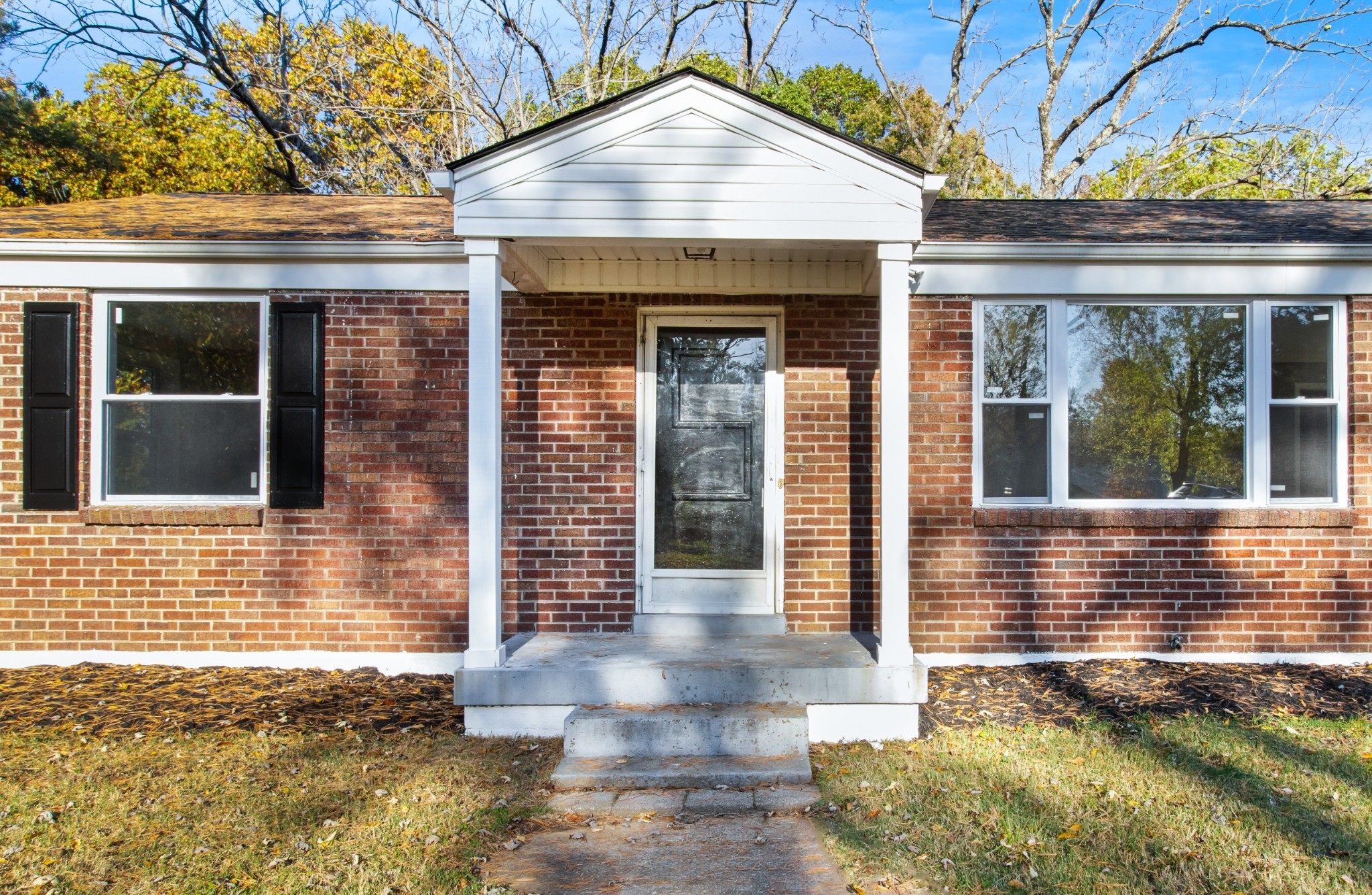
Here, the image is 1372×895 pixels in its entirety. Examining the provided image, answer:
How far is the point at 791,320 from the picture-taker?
621cm

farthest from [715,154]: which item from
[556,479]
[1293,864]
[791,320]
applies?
[1293,864]

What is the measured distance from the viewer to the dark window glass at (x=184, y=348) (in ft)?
20.5

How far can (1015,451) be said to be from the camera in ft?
20.5

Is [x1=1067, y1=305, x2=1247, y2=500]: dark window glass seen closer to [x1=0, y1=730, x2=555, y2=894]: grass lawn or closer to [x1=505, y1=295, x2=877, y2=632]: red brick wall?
[x1=505, y1=295, x2=877, y2=632]: red brick wall

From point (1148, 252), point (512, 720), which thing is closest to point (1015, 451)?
point (1148, 252)

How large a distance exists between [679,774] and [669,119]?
3.55 metres

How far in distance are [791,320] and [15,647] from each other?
6.04 metres

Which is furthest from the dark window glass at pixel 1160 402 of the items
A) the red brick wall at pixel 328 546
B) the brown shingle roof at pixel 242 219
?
the brown shingle roof at pixel 242 219

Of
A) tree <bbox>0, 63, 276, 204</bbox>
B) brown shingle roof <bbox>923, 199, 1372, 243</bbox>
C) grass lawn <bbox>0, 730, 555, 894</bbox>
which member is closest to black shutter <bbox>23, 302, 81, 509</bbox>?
grass lawn <bbox>0, 730, 555, 894</bbox>

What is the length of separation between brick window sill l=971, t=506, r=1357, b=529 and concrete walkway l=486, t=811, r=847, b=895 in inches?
120

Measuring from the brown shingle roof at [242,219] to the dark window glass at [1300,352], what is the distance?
19.8ft

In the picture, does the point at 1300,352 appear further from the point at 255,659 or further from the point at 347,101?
the point at 347,101

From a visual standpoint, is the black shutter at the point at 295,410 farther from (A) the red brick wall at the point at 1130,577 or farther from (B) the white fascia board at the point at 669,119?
(A) the red brick wall at the point at 1130,577

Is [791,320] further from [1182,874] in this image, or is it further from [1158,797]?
[1182,874]
